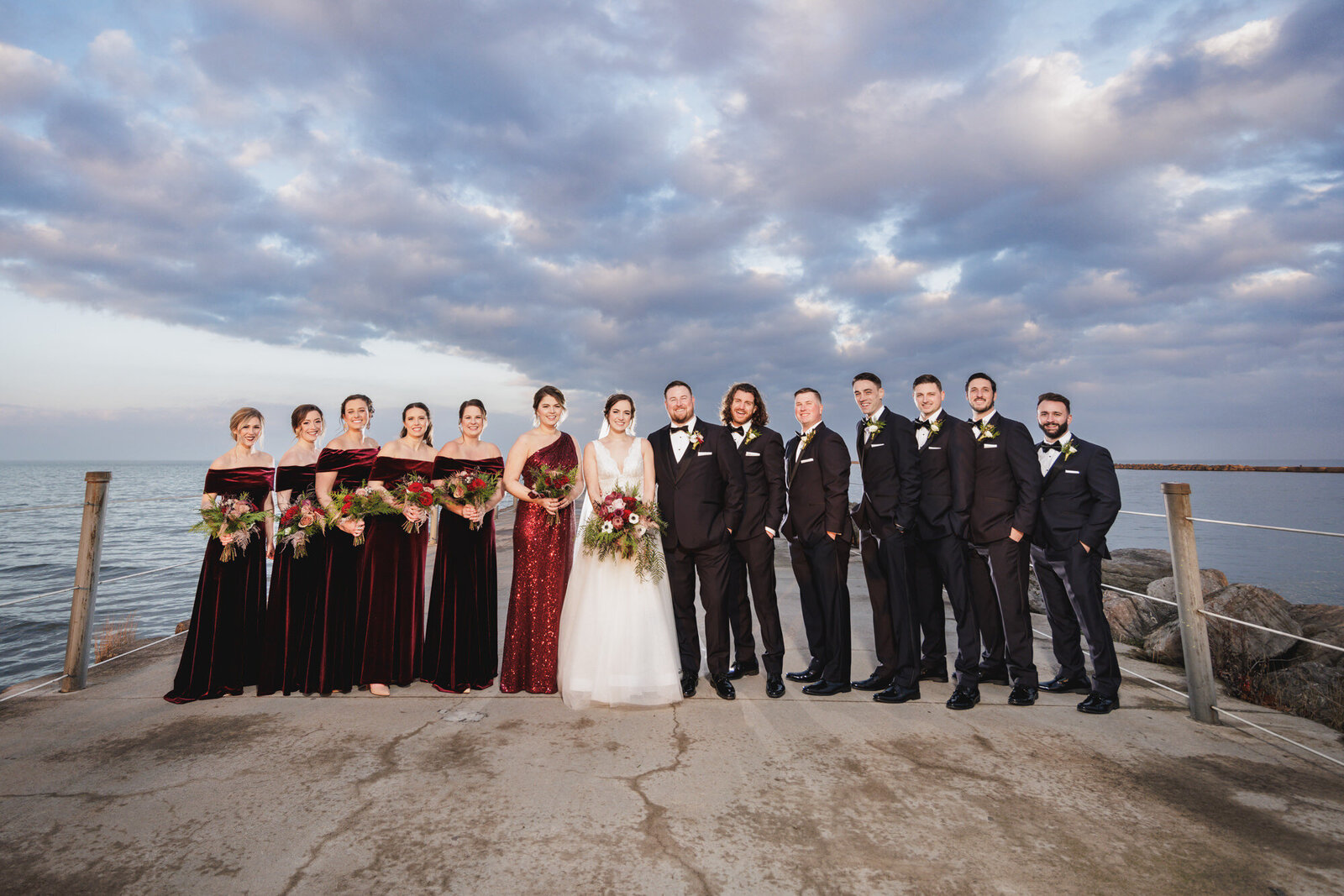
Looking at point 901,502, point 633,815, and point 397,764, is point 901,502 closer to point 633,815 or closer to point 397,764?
point 633,815

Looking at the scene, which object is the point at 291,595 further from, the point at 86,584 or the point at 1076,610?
the point at 1076,610

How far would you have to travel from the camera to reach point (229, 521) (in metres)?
4.79

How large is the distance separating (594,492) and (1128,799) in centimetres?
377

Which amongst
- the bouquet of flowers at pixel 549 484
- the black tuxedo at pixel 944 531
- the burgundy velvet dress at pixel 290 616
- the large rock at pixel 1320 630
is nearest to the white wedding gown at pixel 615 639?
the bouquet of flowers at pixel 549 484

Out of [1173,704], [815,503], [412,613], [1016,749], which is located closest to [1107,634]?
[1173,704]

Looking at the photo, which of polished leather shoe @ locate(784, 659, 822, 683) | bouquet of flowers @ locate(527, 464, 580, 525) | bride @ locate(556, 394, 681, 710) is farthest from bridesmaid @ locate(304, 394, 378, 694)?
polished leather shoe @ locate(784, 659, 822, 683)

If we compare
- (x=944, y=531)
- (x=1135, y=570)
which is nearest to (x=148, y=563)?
(x=944, y=531)

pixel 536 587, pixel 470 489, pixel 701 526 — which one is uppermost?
pixel 470 489

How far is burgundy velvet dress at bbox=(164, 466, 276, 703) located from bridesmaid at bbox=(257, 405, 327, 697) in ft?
0.40

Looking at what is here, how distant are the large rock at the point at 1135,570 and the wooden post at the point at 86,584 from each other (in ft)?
42.0

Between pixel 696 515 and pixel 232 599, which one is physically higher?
pixel 696 515

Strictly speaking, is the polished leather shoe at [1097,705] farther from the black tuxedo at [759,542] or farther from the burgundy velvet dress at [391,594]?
the burgundy velvet dress at [391,594]

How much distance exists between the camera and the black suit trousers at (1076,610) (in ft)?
14.8

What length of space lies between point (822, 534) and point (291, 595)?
4.26 m
